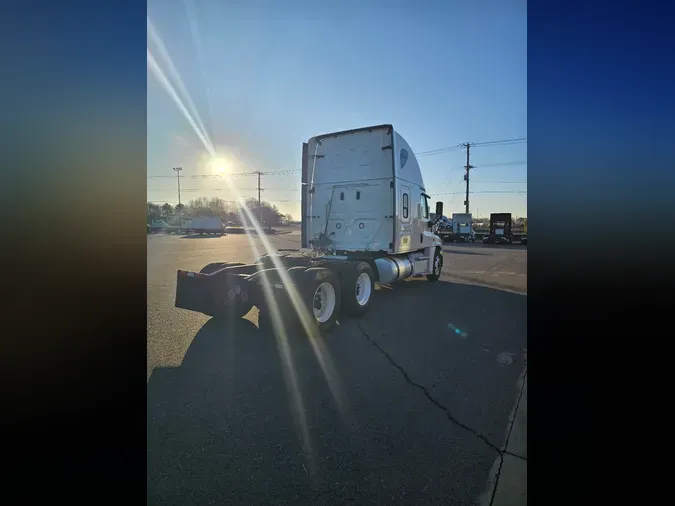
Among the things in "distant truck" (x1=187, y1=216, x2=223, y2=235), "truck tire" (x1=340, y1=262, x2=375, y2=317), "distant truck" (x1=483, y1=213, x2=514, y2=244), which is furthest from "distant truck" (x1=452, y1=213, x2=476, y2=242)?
"truck tire" (x1=340, y1=262, x2=375, y2=317)

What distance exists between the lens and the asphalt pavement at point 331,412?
2051mm

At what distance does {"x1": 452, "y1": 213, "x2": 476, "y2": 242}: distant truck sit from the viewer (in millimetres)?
36812

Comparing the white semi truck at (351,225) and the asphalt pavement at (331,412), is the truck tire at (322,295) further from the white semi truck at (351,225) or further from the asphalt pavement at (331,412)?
the asphalt pavement at (331,412)

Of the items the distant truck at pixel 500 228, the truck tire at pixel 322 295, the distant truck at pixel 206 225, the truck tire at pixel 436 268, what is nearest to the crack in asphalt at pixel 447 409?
the truck tire at pixel 322 295

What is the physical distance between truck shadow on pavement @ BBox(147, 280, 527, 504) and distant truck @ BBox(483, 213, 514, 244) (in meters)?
29.3

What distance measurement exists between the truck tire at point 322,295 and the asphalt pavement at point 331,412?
0.32 m

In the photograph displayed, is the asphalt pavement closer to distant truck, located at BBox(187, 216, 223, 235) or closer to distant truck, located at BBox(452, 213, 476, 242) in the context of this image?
distant truck, located at BBox(452, 213, 476, 242)

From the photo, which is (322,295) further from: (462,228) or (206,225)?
(206,225)

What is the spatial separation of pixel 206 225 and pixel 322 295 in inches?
1592
